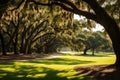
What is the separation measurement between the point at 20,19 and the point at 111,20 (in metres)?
26.4

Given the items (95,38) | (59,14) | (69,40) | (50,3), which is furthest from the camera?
(95,38)

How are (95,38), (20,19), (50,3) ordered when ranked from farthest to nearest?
1. (95,38)
2. (20,19)
3. (50,3)

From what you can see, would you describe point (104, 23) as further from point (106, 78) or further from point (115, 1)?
point (106, 78)

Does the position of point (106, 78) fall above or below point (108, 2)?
below

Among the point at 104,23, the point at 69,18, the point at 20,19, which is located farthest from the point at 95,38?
the point at 104,23

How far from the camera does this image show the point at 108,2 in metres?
24.1

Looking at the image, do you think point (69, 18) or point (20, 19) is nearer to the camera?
point (69, 18)

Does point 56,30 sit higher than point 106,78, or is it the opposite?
point 56,30

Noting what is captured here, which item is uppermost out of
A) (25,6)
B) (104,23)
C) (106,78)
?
(25,6)

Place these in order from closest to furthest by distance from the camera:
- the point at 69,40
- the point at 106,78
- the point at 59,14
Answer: the point at 106,78
the point at 59,14
the point at 69,40

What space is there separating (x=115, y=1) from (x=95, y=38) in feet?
251

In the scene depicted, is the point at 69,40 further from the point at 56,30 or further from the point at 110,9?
the point at 110,9

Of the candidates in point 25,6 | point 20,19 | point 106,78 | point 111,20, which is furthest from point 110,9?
point 20,19

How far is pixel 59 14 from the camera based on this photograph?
28.5 m
